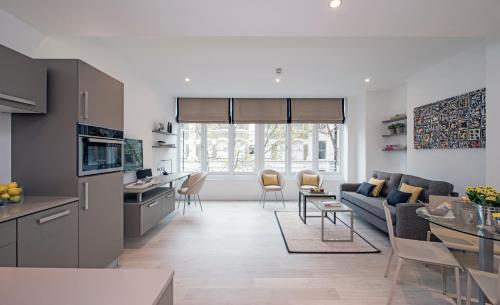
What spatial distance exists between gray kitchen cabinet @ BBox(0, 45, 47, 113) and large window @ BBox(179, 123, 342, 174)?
4625mm

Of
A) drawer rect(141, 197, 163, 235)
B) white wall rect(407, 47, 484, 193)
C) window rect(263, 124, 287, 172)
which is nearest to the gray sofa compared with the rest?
white wall rect(407, 47, 484, 193)

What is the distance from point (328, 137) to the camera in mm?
6688

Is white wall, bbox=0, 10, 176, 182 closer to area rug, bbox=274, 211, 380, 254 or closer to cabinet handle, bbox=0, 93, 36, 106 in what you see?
cabinet handle, bbox=0, 93, 36, 106

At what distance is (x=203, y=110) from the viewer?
6.37 meters

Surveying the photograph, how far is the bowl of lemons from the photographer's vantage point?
1.78 metres

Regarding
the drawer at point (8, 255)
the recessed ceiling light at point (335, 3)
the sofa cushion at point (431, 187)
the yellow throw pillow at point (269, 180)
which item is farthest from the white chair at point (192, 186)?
the recessed ceiling light at point (335, 3)

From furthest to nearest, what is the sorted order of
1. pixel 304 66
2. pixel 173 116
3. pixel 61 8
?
pixel 173 116, pixel 304 66, pixel 61 8

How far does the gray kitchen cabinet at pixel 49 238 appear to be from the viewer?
5.38 ft

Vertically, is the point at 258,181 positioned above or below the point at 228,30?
below

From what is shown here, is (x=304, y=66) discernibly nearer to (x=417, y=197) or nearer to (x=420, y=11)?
(x=420, y=11)

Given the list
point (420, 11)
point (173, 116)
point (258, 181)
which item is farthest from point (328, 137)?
point (420, 11)

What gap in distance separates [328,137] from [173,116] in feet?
13.7

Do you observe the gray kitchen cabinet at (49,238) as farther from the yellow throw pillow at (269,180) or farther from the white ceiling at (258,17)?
the yellow throw pillow at (269,180)

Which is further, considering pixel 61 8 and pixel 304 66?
pixel 304 66
